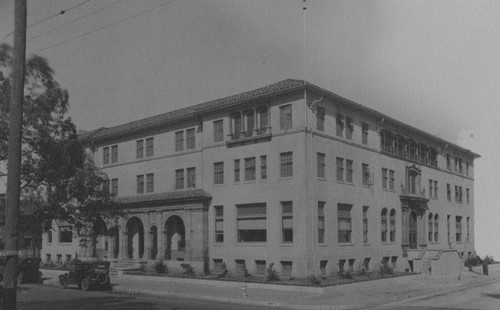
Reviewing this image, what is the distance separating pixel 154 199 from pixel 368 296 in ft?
67.6

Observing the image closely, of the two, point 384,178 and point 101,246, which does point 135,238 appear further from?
point 384,178

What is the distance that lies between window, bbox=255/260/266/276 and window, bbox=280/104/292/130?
8844 mm

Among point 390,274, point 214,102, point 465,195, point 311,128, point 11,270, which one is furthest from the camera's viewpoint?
point 465,195

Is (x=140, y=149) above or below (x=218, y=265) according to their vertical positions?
above

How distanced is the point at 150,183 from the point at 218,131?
29.7 feet

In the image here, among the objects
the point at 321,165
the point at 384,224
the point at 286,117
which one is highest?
the point at 286,117

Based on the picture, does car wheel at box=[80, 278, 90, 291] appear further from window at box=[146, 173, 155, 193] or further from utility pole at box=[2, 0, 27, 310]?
utility pole at box=[2, 0, 27, 310]

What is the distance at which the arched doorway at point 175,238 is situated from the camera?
41.4 m

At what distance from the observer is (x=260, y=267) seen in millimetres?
35438

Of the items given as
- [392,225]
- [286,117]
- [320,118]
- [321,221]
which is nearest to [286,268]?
[321,221]

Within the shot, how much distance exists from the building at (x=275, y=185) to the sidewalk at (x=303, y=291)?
385 centimetres

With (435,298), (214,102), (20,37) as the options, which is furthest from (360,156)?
(20,37)

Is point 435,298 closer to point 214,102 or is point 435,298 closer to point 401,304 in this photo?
point 401,304

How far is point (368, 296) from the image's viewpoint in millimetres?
26156
